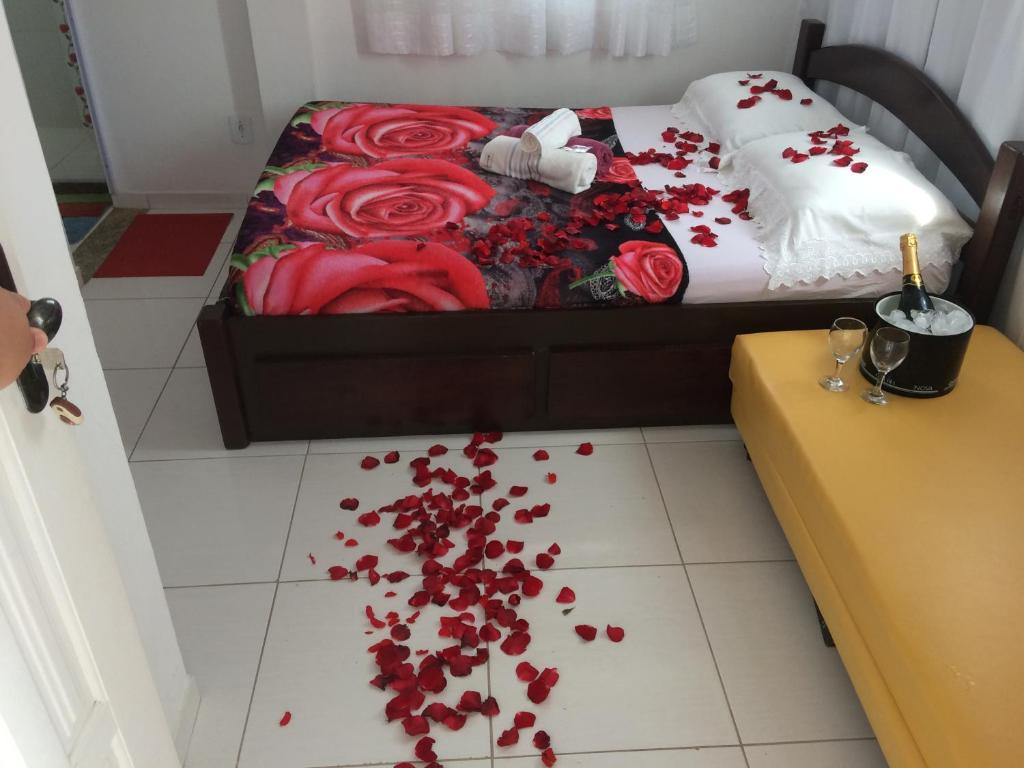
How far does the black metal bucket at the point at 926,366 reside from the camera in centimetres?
191

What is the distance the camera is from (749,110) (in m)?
2.92

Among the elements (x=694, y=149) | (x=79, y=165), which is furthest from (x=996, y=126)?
(x=79, y=165)

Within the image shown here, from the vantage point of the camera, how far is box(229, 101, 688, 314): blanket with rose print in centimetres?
225

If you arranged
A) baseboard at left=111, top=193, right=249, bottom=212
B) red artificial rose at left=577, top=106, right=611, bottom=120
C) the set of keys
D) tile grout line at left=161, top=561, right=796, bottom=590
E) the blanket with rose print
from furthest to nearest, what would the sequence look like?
baseboard at left=111, top=193, right=249, bottom=212
red artificial rose at left=577, top=106, right=611, bottom=120
the blanket with rose print
tile grout line at left=161, top=561, right=796, bottom=590
the set of keys

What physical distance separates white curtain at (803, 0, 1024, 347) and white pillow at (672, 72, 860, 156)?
0.74 feet

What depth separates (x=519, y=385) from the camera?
2.39m

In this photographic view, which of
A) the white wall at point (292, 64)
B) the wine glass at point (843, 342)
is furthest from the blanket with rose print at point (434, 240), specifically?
the white wall at point (292, 64)

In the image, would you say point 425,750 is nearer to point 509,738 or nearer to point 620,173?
point 509,738

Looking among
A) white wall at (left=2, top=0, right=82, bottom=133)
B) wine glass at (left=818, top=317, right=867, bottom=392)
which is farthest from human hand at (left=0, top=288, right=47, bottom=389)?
white wall at (left=2, top=0, right=82, bottom=133)

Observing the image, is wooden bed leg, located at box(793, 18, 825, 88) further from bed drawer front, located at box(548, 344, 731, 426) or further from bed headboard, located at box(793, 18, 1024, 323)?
bed drawer front, located at box(548, 344, 731, 426)

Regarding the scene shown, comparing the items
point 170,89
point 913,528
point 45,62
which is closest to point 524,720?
point 913,528

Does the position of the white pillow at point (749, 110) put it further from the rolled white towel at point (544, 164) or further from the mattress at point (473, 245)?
the rolled white towel at point (544, 164)

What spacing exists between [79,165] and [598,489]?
3229 millimetres

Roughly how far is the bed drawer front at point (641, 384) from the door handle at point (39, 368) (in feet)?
5.08
